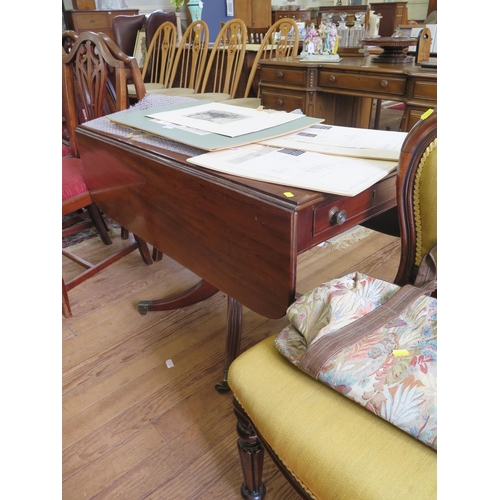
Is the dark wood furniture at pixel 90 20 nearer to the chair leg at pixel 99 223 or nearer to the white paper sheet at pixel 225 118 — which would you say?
the chair leg at pixel 99 223

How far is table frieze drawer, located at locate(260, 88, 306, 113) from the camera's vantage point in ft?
9.09

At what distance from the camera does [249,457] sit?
3.01 ft

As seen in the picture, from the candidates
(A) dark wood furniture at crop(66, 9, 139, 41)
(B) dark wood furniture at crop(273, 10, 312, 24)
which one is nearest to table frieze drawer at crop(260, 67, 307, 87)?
(A) dark wood furniture at crop(66, 9, 139, 41)

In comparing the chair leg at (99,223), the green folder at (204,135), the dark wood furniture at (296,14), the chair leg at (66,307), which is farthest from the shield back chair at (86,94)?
the dark wood furniture at (296,14)

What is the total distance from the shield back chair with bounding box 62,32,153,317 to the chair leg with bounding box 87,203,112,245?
0.28 meters

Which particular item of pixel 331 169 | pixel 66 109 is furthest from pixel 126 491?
pixel 66 109

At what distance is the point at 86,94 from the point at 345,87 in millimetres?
1497

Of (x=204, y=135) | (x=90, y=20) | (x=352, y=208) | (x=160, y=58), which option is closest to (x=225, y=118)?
(x=204, y=135)

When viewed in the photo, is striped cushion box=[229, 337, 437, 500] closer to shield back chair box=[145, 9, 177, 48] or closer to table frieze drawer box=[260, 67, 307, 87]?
table frieze drawer box=[260, 67, 307, 87]

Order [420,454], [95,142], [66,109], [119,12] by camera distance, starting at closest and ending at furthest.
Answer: [420,454]
[95,142]
[66,109]
[119,12]
